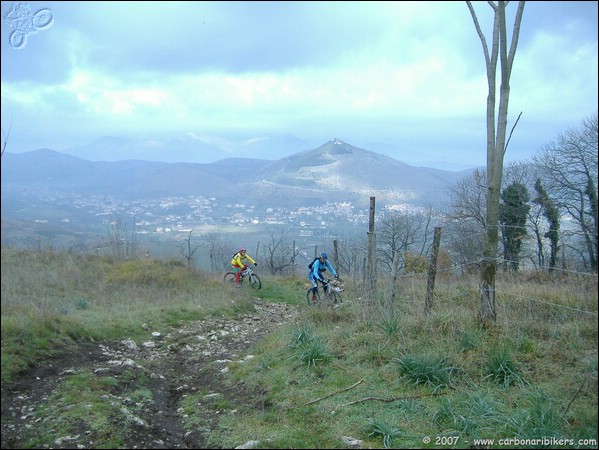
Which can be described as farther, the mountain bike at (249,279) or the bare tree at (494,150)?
the mountain bike at (249,279)

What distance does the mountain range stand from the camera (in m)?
33.9

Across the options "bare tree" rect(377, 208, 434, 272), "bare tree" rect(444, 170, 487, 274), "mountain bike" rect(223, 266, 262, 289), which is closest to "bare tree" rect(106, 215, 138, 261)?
"mountain bike" rect(223, 266, 262, 289)

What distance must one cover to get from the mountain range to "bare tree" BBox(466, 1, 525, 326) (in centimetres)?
2075

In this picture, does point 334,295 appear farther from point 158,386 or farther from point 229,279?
point 229,279

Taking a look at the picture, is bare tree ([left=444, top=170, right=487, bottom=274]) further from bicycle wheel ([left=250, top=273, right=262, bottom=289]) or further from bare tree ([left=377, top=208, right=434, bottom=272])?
bicycle wheel ([left=250, top=273, right=262, bottom=289])

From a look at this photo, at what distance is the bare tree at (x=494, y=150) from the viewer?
8008mm

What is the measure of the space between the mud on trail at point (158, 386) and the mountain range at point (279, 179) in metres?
17.1

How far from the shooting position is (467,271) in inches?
408

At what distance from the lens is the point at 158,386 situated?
313 inches

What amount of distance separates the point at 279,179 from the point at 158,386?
131ft

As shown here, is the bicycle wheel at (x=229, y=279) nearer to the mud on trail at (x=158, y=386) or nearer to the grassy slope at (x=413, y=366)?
the mud on trail at (x=158, y=386)

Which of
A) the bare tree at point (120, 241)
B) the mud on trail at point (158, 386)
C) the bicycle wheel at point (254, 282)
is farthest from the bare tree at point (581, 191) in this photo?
the bare tree at point (120, 241)

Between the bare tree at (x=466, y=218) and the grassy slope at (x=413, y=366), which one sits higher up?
the bare tree at (x=466, y=218)

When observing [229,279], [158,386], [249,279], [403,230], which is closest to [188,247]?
[229,279]
